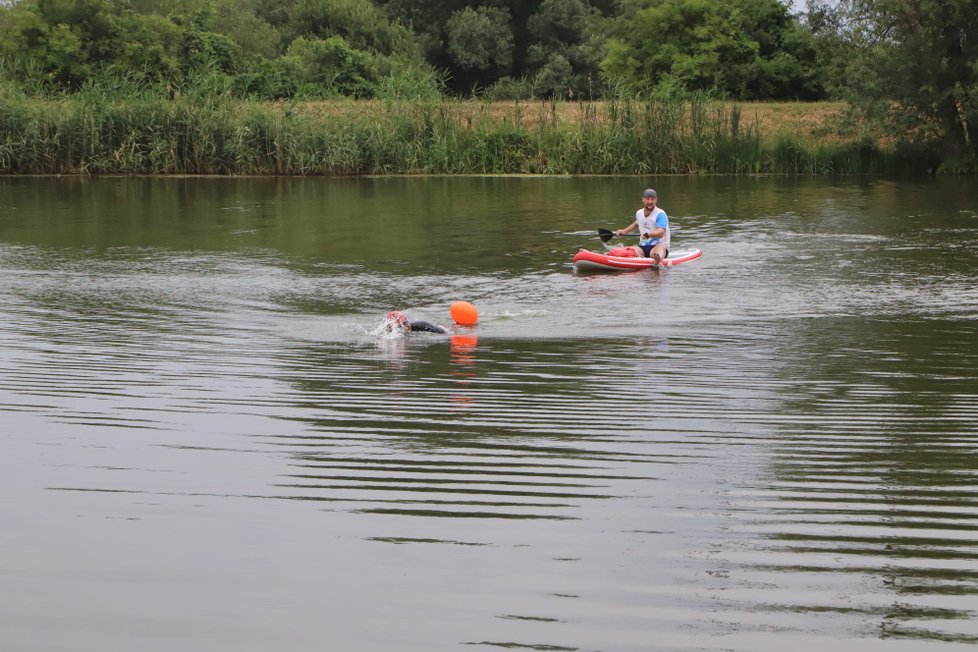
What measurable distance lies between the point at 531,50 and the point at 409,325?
48760 millimetres

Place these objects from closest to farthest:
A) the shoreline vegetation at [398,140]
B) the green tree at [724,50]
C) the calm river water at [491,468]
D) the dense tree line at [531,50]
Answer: the calm river water at [491,468] < the dense tree line at [531,50] < the shoreline vegetation at [398,140] < the green tree at [724,50]

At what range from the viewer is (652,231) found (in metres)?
18.6

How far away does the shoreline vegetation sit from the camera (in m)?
35.2

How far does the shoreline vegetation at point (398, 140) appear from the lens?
35250 millimetres

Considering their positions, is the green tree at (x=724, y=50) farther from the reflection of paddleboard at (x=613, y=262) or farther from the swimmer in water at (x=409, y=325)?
the swimmer in water at (x=409, y=325)

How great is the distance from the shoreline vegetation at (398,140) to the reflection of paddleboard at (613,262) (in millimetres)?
17732

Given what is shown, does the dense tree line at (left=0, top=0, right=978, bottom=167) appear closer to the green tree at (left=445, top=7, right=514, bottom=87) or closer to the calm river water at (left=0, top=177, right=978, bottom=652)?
the green tree at (left=445, top=7, right=514, bottom=87)

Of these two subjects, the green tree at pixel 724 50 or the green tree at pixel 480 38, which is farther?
the green tree at pixel 480 38

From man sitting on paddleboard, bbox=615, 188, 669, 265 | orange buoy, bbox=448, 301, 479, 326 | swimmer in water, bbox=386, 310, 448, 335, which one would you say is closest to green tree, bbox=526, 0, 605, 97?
man sitting on paddleboard, bbox=615, 188, 669, 265

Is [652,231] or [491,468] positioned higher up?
[652,231]

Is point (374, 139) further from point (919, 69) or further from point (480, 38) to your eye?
point (480, 38)

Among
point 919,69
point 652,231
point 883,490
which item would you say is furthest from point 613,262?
point 919,69

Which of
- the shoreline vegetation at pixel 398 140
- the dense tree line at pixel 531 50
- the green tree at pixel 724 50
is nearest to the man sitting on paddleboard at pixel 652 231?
the dense tree line at pixel 531 50

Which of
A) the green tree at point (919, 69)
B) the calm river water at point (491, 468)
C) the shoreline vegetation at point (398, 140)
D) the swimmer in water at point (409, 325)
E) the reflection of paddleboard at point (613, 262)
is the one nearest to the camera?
the calm river water at point (491, 468)
